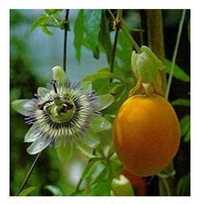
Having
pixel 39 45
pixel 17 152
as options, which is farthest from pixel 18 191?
pixel 39 45

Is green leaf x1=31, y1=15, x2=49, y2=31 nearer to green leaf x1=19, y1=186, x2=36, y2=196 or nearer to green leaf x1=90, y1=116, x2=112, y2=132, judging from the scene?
green leaf x1=90, y1=116, x2=112, y2=132

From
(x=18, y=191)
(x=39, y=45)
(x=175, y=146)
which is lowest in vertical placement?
(x=18, y=191)

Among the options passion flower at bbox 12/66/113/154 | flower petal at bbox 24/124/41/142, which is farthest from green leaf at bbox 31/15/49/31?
flower petal at bbox 24/124/41/142

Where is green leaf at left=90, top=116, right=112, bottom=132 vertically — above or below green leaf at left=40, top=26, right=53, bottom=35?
below

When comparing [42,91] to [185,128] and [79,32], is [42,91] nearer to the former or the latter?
[79,32]
